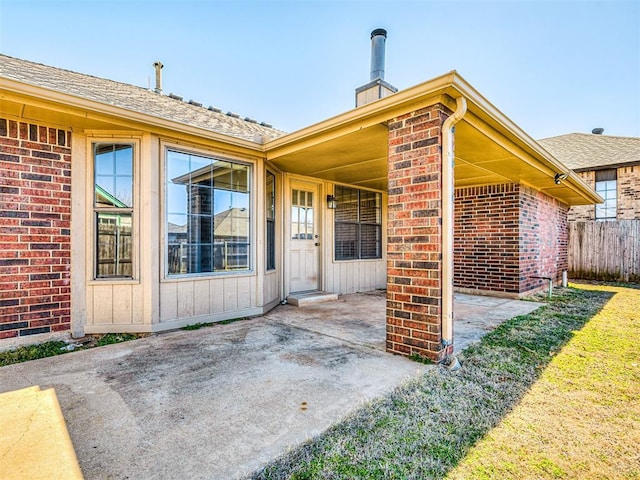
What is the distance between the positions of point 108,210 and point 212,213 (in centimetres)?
115

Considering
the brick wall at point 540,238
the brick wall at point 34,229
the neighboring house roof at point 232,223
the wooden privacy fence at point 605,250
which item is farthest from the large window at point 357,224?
the wooden privacy fence at point 605,250

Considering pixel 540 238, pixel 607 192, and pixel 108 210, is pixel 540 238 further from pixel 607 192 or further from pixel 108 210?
pixel 108 210

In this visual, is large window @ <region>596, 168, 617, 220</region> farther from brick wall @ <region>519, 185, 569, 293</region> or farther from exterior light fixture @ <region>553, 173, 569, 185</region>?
exterior light fixture @ <region>553, 173, 569, 185</region>

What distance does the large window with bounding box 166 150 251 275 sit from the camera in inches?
154

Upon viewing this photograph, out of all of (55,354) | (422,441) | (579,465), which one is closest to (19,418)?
(55,354)

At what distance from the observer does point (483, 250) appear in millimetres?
6605

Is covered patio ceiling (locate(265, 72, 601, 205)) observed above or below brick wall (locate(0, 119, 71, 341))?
above

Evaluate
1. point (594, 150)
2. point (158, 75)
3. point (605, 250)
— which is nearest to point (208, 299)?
point (158, 75)

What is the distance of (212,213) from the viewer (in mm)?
4215

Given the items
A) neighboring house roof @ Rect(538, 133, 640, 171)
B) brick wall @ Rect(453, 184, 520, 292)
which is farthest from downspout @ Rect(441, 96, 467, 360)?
neighboring house roof @ Rect(538, 133, 640, 171)

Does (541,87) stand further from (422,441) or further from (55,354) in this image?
(55,354)

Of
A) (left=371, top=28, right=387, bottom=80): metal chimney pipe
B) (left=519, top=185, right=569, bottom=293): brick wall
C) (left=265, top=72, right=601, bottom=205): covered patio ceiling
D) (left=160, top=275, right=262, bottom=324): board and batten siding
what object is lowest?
(left=160, top=275, right=262, bottom=324): board and batten siding

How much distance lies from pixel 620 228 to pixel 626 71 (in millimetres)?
4403

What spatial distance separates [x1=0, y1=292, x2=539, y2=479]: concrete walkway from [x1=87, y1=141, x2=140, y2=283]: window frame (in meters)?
0.84
